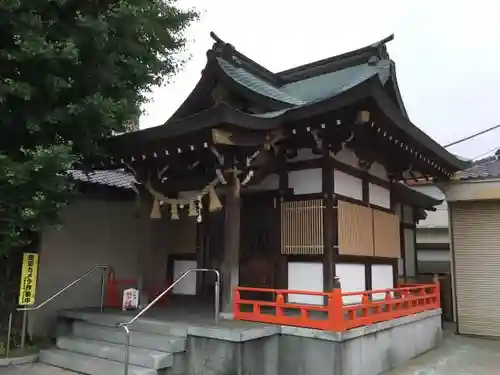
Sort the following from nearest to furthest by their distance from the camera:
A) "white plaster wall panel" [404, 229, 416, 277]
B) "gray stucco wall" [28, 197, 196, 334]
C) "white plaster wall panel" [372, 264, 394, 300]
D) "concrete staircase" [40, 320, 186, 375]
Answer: "concrete staircase" [40, 320, 186, 375] → "gray stucco wall" [28, 197, 196, 334] → "white plaster wall panel" [372, 264, 394, 300] → "white plaster wall panel" [404, 229, 416, 277]

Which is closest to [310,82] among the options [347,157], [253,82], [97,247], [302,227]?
[253,82]

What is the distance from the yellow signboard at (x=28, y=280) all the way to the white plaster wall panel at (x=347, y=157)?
5.21 metres

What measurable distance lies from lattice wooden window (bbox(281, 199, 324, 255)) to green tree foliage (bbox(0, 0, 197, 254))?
131 inches

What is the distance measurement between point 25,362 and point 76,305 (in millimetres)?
2014

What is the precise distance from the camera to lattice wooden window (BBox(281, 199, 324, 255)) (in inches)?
298

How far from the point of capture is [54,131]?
23.0 ft

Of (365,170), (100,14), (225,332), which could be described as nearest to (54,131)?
(100,14)

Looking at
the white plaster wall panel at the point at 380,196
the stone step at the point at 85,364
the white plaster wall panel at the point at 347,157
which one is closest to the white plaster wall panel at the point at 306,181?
the white plaster wall panel at the point at 347,157

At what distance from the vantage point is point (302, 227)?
7.77 metres

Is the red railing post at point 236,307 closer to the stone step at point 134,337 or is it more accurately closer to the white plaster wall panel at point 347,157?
the stone step at point 134,337

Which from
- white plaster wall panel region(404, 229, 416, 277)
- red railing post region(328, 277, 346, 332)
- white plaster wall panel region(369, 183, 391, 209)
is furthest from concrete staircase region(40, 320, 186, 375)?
white plaster wall panel region(404, 229, 416, 277)

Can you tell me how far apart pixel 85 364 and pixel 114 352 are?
0.41 meters

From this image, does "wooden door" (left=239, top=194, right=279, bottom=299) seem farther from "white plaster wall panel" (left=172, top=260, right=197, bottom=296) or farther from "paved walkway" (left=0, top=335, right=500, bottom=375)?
"paved walkway" (left=0, top=335, right=500, bottom=375)

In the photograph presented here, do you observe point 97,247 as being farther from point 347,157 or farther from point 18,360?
point 347,157
